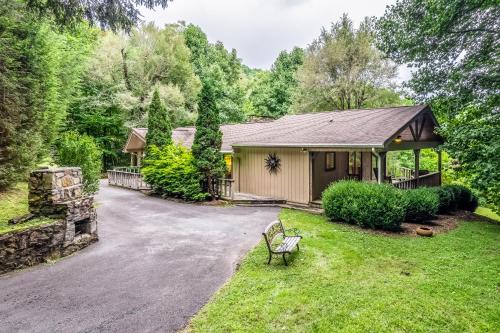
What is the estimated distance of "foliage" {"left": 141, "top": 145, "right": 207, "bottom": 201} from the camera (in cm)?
1352

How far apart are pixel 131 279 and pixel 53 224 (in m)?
2.45

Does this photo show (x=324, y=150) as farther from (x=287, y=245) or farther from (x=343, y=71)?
(x=343, y=71)

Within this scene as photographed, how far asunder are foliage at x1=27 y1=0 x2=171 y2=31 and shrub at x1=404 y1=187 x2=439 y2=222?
9106mm

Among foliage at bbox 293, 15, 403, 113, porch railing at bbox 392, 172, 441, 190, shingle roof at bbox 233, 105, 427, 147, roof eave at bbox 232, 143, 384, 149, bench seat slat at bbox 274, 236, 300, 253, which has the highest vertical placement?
foliage at bbox 293, 15, 403, 113

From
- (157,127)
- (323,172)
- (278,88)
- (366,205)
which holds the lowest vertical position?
(366,205)

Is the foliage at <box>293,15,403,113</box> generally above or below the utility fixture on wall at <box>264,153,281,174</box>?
above

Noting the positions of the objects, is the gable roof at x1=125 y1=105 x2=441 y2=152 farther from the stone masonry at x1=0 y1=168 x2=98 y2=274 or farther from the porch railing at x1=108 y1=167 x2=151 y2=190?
the stone masonry at x1=0 y1=168 x2=98 y2=274

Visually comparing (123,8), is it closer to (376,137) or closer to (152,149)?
(376,137)

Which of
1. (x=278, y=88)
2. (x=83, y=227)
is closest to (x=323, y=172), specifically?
(x=83, y=227)

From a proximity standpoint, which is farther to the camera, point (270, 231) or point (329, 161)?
point (329, 161)

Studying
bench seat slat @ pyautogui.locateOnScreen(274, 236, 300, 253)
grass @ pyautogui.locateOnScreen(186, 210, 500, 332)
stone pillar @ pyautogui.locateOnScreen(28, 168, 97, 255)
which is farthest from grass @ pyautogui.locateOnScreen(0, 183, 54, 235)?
bench seat slat @ pyautogui.locateOnScreen(274, 236, 300, 253)

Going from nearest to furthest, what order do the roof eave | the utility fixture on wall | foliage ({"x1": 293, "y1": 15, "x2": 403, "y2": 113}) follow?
the roof eave
the utility fixture on wall
foliage ({"x1": 293, "y1": 15, "x2": 403, "y2": 113})

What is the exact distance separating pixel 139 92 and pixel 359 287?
25520 mm

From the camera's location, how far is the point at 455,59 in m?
12.2
